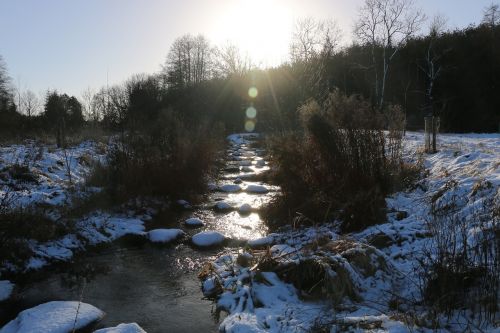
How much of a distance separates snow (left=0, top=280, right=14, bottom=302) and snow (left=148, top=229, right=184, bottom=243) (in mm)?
2840

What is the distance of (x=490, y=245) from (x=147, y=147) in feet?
31.0

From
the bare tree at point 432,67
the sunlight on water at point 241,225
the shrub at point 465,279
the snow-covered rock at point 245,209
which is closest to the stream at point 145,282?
the sunlight on water at point 241,225

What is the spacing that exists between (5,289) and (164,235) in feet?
10.3

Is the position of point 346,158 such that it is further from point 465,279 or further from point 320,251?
point 465,279

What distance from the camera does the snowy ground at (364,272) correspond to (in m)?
4.16

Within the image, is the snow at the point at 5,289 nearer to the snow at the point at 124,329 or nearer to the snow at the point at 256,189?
the snow at the point at 124,329

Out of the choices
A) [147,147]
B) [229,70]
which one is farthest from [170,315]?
[229,70]

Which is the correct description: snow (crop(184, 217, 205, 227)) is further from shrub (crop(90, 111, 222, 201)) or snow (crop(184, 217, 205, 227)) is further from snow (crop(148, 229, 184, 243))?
shrub (crop(90, 111, 222, 201))

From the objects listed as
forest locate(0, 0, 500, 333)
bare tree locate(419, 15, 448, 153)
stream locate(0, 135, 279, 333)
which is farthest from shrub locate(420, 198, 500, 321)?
bare tree locate(419, 15, 448, 153)

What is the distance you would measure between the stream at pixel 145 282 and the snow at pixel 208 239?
0.16m

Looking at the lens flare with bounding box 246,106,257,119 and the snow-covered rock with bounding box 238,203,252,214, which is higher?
the lens flare with bounding box 246,106,257,119

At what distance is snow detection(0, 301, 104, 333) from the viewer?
14.9 ft

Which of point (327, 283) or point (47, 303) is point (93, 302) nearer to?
point (47, 303)

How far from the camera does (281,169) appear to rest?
10.2 meters
